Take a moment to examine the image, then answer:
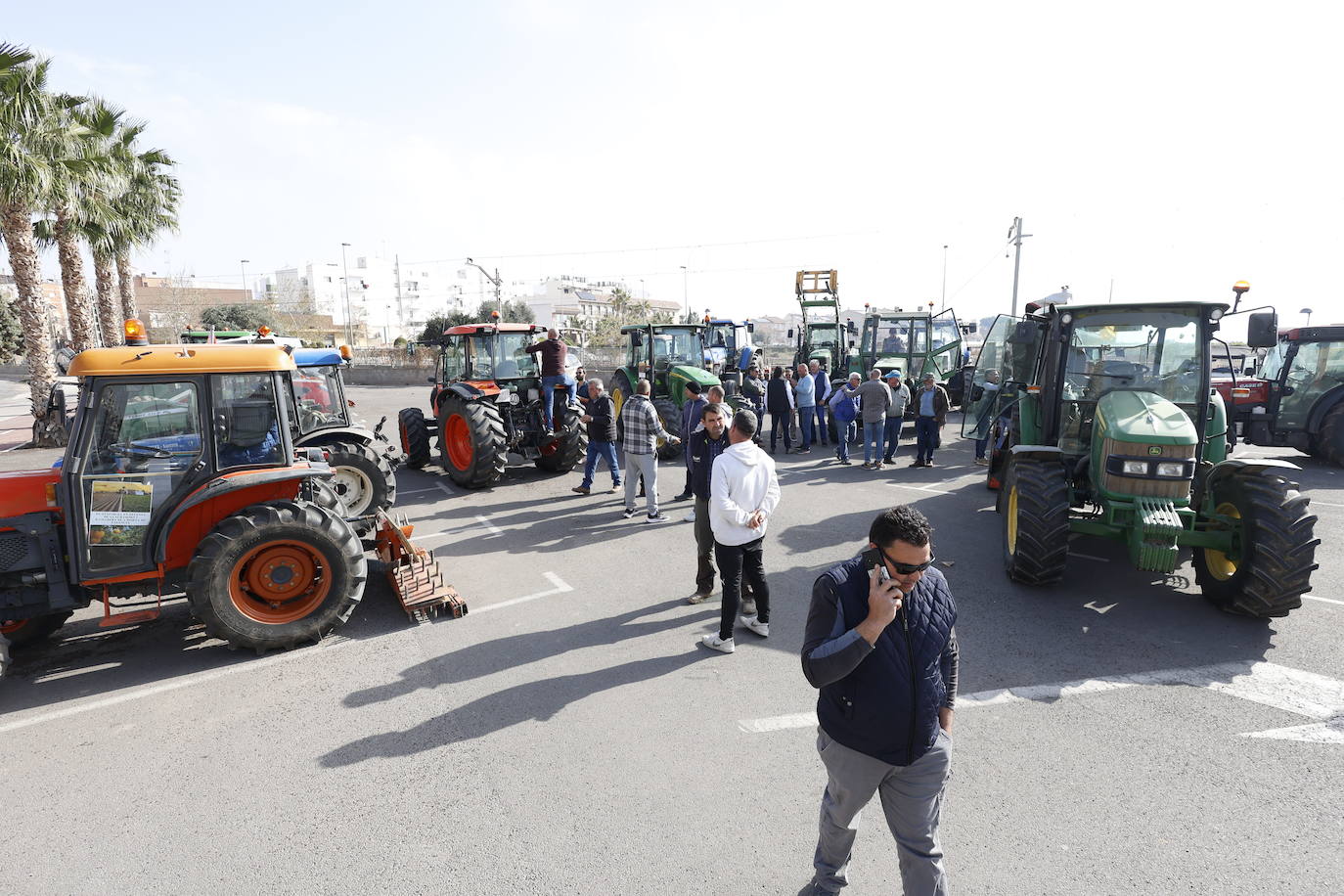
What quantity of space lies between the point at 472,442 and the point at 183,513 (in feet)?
15.3

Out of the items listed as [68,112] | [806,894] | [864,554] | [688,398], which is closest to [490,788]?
[806,894]

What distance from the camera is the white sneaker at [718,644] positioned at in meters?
4.55

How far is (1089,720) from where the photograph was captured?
3748mm

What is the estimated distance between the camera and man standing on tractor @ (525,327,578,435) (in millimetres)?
9477

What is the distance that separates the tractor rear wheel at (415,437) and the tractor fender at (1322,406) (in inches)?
527

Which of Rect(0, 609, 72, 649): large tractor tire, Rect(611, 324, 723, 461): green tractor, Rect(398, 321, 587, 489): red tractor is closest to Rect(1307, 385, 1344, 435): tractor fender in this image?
Rect(611, 324, 723, 461): green tractor

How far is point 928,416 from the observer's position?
34.4ft

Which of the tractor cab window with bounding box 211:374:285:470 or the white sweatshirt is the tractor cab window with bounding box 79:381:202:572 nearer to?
the tractor cab window with bounding box 211:374:285:470

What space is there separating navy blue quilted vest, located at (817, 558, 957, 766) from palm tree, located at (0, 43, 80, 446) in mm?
12519

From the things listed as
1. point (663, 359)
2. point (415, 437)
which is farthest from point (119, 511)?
point (663, 359)

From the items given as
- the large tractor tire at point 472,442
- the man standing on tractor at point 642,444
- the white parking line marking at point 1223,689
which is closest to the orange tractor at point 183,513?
the white parking line marking at point 1223,689

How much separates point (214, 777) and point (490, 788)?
138 centimetres

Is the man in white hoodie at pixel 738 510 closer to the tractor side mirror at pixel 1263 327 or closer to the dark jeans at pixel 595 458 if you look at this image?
the tractor side mirror at pixel 1263 327

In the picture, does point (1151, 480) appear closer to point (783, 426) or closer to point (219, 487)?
point (219, 487)
